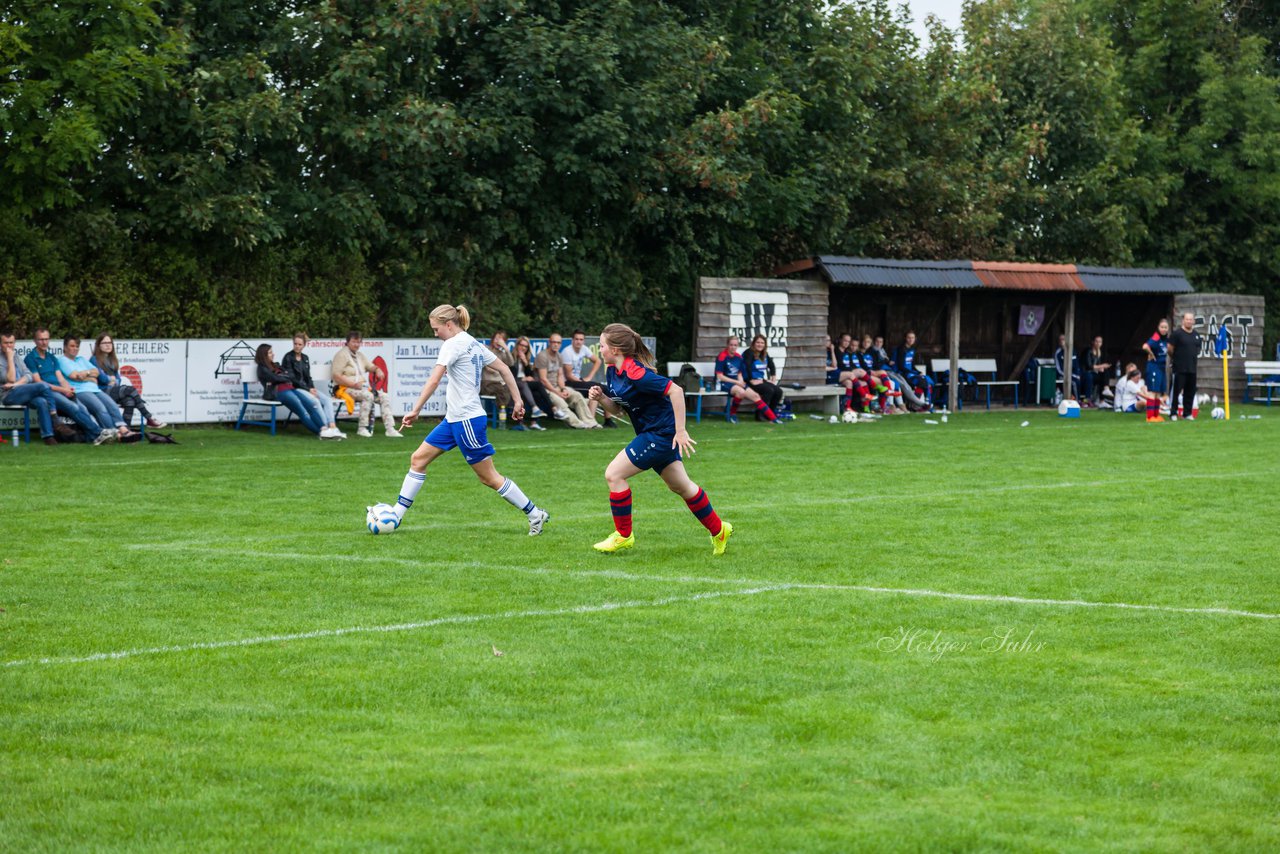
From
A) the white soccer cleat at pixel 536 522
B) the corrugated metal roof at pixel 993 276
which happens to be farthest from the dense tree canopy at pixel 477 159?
the white soccer cleat at pixel 536 522

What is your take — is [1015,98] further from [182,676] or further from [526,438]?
[182,676]

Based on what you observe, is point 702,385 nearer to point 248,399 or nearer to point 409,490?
point 248,399

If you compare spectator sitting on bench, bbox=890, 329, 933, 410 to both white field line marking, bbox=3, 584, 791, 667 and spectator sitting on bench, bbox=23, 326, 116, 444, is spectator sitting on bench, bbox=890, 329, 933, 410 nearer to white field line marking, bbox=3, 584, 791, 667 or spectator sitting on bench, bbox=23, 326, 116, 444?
spectator sitting on bench, bbox=23, 326, 116, 444

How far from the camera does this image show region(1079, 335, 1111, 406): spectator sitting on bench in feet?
119

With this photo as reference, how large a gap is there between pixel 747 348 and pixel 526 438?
7.24m

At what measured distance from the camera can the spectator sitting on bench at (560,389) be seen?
25.6 m

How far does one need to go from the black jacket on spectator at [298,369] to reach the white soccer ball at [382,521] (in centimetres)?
1173

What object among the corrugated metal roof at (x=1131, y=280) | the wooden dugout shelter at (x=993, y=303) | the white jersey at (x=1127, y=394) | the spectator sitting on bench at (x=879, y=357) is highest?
the corrugated metal roof at (x=1131, y=280)

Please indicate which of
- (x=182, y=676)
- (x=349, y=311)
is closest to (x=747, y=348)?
(x=349, y=311)

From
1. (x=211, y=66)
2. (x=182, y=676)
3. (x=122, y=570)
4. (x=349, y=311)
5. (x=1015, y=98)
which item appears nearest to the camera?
(x=182, y=676)

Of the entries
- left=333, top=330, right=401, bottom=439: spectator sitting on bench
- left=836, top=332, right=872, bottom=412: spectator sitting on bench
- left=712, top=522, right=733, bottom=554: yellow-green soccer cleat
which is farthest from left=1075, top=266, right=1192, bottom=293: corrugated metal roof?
left=712, top=522, right=733, bottom=554: yellow-green soccer cleat

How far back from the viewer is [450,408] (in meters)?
12.1

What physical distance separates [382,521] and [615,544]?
1.91m

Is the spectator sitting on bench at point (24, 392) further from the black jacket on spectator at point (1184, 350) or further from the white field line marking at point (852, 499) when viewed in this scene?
the black jacket on spectator at point (1184, 350)
